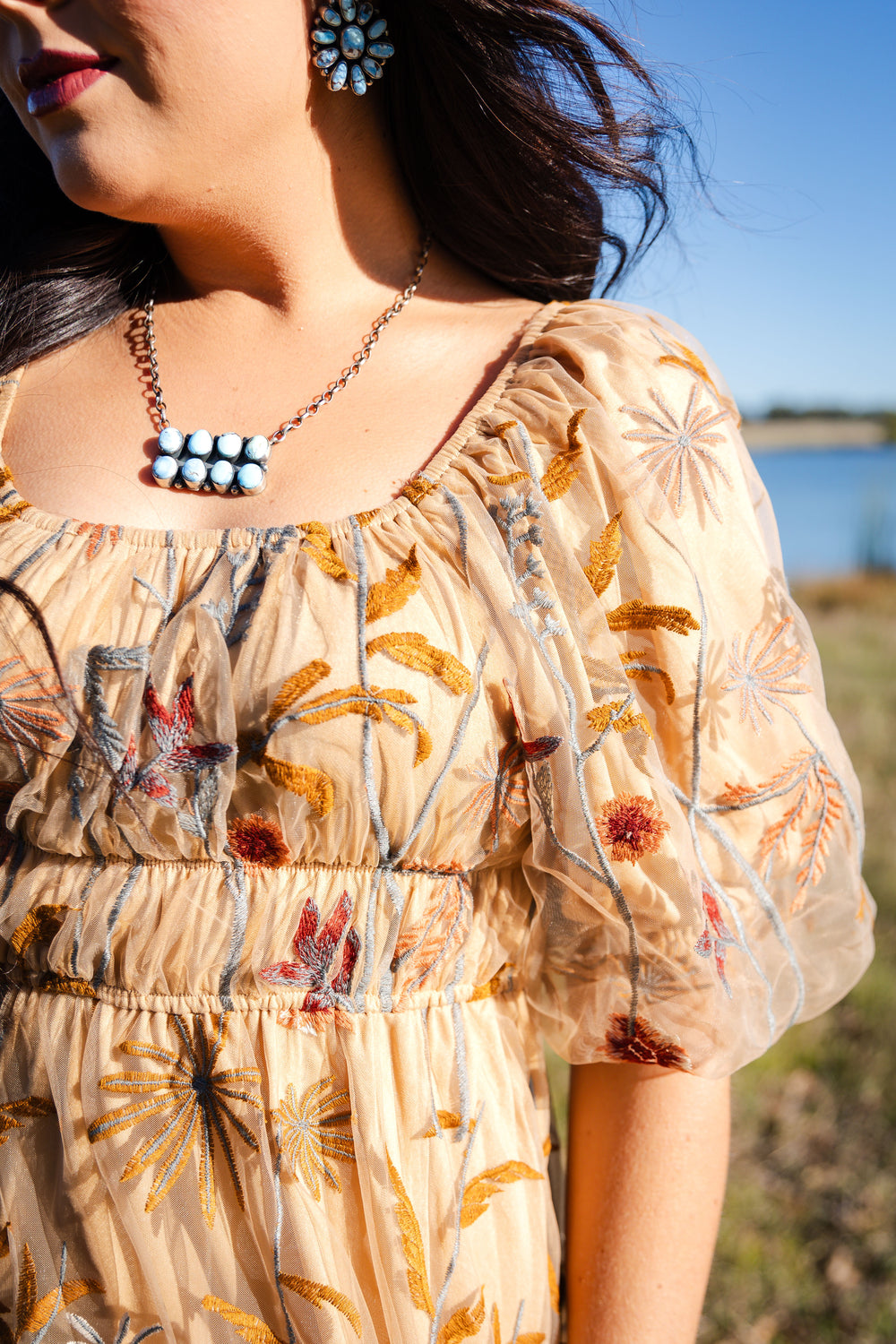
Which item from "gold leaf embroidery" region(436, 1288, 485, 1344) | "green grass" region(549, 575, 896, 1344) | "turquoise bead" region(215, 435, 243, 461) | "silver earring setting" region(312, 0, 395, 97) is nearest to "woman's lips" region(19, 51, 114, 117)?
"silver earring setting" region(312, 0, 395, 97)

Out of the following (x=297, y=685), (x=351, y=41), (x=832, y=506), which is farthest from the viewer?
(x=832, y=506)

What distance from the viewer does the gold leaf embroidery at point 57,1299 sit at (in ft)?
2.99

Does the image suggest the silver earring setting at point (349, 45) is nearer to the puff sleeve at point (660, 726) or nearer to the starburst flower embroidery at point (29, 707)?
the puff sleeve at point (660, 726)

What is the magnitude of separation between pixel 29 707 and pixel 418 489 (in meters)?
0.43

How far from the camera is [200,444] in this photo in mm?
1060

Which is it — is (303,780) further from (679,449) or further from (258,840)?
(679,449)

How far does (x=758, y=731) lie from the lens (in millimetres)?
979

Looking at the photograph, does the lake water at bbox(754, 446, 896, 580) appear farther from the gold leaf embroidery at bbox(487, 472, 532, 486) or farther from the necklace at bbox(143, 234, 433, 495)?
the necklace at bbox(143, 234, 433, 495)

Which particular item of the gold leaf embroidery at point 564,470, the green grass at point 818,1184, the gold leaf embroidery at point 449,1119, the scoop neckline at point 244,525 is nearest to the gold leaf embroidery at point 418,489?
the scoop neckline at point 244,525

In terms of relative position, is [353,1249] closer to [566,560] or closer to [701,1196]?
[701,1196]

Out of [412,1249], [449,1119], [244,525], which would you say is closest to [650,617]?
[244,525]

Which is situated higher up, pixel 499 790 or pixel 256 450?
pixel 256 450

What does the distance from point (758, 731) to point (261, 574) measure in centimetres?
51

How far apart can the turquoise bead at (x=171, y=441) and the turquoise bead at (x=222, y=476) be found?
54mm
